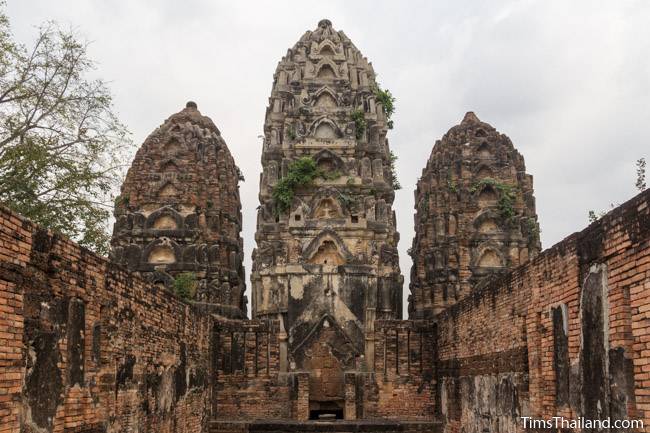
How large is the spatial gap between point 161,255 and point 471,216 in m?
10.9

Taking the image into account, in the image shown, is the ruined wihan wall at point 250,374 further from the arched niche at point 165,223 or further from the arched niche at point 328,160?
the arched niche at point 328,160

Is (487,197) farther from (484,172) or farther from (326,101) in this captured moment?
(326,101)

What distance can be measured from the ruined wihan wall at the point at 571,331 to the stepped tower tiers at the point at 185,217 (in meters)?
12.7

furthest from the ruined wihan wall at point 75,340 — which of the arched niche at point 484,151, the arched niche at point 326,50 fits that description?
the arched niche at point 326,50

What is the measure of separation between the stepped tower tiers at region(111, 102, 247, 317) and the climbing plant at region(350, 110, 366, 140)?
4988 millimetres

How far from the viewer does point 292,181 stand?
28016mm

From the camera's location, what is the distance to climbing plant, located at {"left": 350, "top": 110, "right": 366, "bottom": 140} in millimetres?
29484

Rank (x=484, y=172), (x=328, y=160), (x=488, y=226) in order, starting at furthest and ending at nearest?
(x=328, y=160)
(x=484, y=172)
(x=488, y=226)

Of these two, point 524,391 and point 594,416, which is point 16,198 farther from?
point 594,416

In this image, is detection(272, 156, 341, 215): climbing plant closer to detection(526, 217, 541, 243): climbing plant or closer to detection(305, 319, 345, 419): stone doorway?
detection(305, 319, 345, 419): stone doorway

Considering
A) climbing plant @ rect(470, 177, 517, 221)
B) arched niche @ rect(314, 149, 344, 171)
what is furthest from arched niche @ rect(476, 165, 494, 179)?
arched niche @ rect(314, 149, 344, 171)

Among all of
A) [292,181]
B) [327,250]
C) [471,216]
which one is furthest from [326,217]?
[471,216]

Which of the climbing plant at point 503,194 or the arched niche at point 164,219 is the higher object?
the climbing plant at point 503,194

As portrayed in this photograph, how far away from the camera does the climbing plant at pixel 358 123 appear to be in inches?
1161
